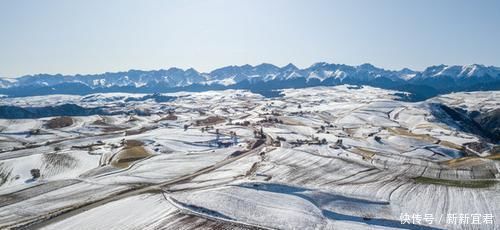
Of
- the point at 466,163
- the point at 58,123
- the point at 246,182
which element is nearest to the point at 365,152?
the point at 466,163

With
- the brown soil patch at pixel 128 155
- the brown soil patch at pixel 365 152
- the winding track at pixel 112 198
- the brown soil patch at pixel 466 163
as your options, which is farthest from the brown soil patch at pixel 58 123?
the brown soil patch at pixel 466 163

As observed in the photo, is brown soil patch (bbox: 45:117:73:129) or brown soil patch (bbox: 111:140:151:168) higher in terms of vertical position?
brown soil patch (bbox: 111:140:151:168)

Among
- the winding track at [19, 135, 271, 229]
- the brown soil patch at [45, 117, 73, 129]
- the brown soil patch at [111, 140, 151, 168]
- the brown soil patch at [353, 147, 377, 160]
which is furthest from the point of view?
the brown soil patch at [45, 117, 73, 129]

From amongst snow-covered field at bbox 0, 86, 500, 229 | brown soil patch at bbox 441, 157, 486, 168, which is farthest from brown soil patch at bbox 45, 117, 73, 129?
brown soil patch at bbox 441, 157, 486, 168

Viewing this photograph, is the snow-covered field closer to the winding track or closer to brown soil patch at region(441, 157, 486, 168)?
the winding track

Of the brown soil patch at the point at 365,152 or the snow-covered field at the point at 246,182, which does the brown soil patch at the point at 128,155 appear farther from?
the brown soil patch at the point at 365,152

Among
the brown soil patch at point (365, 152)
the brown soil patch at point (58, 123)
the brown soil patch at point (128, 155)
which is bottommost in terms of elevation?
the brown soil patch at point (365, 152)

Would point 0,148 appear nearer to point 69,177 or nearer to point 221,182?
point 69,177

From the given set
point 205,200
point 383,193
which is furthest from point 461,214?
point 205,200

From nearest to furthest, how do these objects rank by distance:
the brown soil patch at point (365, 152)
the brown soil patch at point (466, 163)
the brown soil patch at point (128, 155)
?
the brown soil patch at point (466, 163) → the brown soil patch at point (128, 155) → the brown soil patch at point (365, 152)

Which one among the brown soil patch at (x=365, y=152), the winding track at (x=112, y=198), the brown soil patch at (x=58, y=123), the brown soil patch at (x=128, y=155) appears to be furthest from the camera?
the brown soil patch at (x=58, y=123)

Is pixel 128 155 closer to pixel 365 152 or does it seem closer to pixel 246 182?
pixel 246 182
